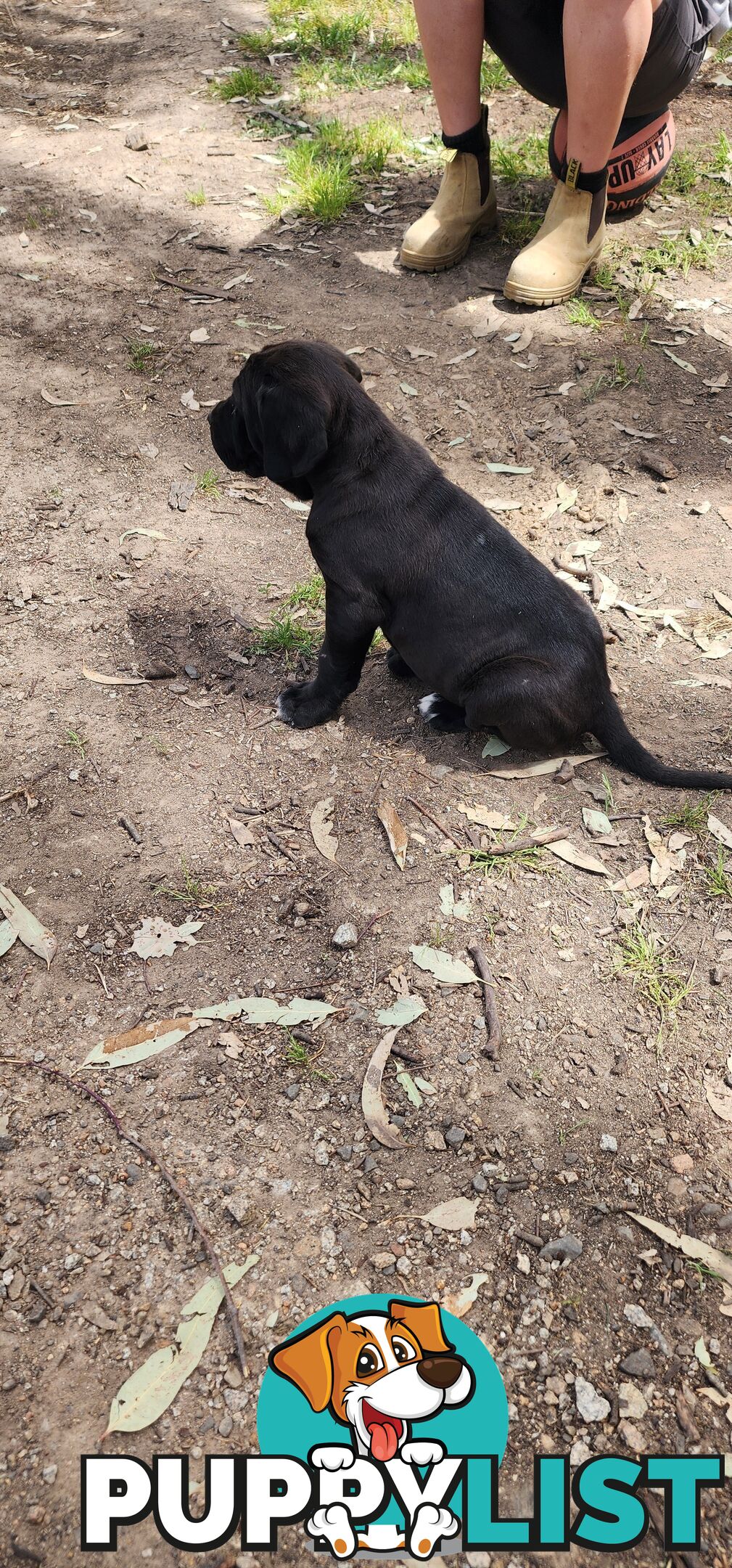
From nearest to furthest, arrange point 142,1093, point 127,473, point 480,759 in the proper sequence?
point 142,1093
point 480,759
point 127,473

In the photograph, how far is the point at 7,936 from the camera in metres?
3.03

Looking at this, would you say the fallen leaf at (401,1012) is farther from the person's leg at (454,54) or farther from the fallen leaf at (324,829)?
the person's leg at (454,54)

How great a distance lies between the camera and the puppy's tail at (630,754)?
3363 millimetres

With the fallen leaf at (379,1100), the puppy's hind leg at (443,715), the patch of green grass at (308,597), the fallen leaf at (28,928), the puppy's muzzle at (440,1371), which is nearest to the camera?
the puppy's muzzle at (440,1371)

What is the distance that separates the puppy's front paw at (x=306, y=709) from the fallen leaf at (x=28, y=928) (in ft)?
3.85

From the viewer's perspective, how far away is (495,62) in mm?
8102

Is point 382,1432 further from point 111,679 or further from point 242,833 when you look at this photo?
point 111,679

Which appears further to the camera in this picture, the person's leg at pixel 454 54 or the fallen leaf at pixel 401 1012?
the person's leg at pixel 454 54

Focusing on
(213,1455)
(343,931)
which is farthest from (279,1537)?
(343,931)

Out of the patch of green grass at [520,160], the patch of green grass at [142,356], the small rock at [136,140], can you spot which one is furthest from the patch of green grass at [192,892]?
the small rock at [136,140]

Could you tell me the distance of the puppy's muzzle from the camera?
2148 millimetres

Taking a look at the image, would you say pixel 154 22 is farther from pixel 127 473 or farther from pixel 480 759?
pixel 480 759

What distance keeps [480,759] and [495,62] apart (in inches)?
286

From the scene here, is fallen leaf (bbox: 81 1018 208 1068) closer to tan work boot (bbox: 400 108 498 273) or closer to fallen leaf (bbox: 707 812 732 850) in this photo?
fallen leaf (bbox: 707 812 732 850)
